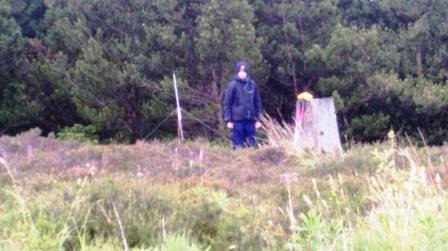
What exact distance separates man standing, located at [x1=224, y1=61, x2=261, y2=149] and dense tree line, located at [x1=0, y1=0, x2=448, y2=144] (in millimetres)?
6633

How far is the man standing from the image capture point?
44.8ft

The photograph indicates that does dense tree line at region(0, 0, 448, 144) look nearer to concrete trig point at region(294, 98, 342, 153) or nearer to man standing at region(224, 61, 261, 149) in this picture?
man standing at region(224, 61, 261, 149)

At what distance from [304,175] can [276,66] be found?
579 inches

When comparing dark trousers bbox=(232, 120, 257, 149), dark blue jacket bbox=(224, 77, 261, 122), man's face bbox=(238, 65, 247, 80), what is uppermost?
man's face bbox=(238, 65, 247, 80)

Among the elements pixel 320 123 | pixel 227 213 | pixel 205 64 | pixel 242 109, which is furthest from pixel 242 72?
pixel 227 213

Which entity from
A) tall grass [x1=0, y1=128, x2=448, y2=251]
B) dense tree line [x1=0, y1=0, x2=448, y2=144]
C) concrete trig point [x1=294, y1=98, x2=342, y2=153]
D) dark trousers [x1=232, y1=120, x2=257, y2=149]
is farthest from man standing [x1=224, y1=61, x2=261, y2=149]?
dense tree line [x1=0, y1=0, x2=448, y2=144]

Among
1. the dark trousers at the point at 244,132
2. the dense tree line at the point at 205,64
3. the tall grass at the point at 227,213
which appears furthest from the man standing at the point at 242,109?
the dense tree line at the point at 205,64

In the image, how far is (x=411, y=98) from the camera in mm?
22312

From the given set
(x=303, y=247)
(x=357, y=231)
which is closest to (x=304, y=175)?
(x=357, y=231)

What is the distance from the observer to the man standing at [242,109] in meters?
13.7

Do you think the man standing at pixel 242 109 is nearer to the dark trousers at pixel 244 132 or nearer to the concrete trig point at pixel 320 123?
the dark trousers at pixel 244 132

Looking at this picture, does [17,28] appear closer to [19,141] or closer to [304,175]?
[19,141]

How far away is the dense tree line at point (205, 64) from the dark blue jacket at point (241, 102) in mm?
6627

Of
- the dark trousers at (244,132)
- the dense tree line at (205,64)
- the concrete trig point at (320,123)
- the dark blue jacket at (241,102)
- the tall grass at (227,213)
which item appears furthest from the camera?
the dense tree line at (205,64)
